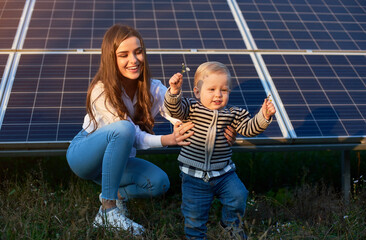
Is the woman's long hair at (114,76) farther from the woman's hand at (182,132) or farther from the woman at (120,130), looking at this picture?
the woman's hand at (182,132)

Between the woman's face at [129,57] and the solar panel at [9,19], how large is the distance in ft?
7.87

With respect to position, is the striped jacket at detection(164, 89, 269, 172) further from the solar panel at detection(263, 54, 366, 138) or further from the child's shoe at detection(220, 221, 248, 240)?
Answer: the solar panel at detection(263, 54, 366, 138)

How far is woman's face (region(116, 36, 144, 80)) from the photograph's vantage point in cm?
443

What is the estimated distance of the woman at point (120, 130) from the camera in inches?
169

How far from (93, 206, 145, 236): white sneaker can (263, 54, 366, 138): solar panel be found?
2018mm

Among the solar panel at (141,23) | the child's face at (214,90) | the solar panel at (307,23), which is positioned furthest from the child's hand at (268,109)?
the solar panel at (307,23)

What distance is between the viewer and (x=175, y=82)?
3807mm

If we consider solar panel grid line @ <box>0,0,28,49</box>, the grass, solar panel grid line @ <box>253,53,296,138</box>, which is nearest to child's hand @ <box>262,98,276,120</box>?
the grass

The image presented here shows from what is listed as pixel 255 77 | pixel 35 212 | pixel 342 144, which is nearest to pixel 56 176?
pixel 35 212

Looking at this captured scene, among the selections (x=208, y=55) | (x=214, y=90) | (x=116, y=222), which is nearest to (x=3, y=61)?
(x=208, y=55)

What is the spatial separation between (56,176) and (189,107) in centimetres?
309

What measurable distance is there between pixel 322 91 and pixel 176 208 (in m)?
2.25

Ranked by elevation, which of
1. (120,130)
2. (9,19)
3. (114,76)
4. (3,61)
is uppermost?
(9,19)

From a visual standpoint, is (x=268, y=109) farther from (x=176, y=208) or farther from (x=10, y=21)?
(x=10, y=21)
